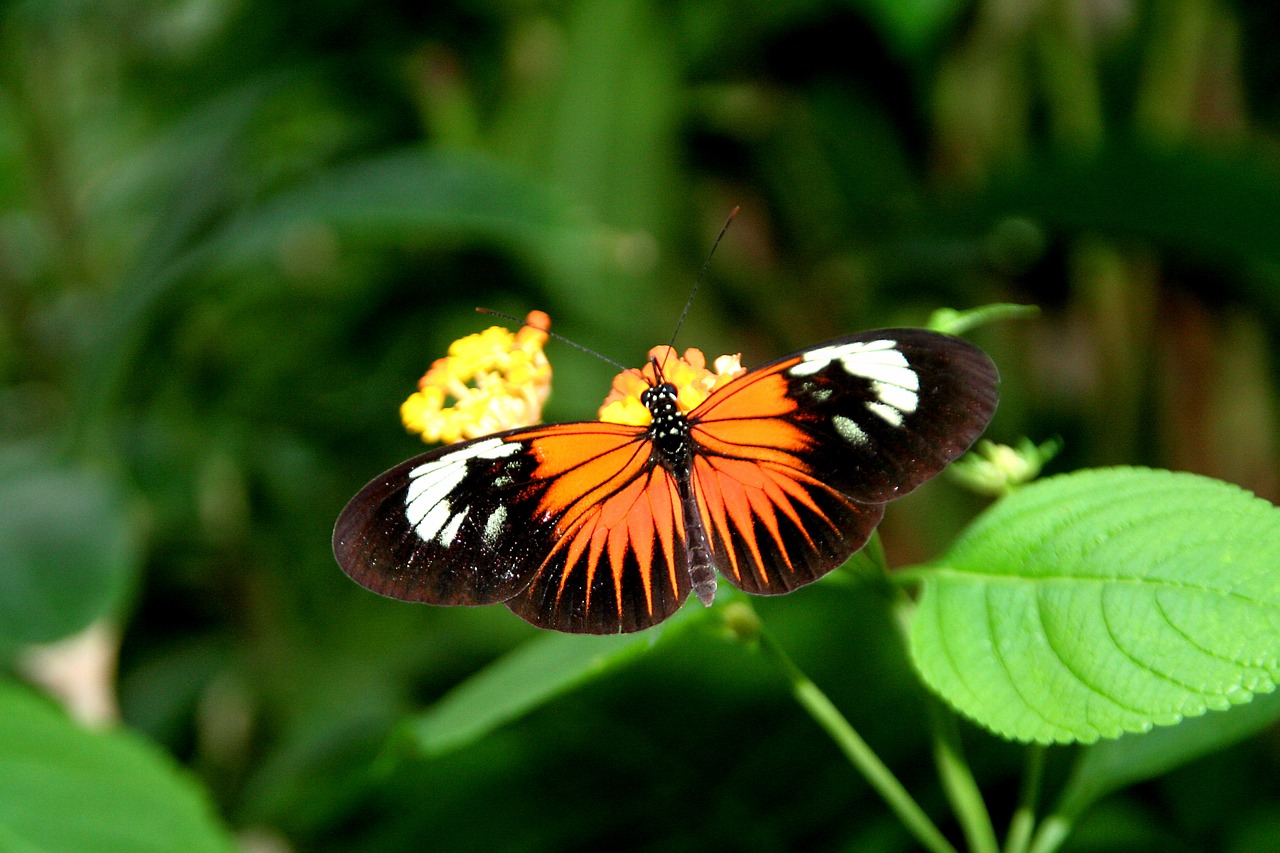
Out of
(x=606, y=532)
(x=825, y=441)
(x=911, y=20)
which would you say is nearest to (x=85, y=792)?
(x=606, y=532)

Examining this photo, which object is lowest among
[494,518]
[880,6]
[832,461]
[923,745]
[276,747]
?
[276,747]

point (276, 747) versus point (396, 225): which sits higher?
point (396, 225)

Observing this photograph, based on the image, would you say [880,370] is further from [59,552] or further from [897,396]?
[59,552]

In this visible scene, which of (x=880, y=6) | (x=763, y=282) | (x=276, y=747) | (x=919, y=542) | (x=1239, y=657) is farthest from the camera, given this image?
(x=763, y=282)

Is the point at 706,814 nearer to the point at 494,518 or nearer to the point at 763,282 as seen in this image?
the point at 494,518

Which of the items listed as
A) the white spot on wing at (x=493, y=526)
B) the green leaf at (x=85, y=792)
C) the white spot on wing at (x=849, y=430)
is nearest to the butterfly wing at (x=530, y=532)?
the white spot on wing at (x=493, y=526)

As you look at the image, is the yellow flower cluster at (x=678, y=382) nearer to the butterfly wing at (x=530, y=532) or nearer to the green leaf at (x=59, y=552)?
the butterfly wing at (x=530, y=532)

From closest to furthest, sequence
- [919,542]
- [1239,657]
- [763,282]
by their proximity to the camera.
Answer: [1239,657] → [919,542] → [763,282]

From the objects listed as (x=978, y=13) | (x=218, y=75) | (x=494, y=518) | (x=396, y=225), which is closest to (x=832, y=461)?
(x=494, y=518)

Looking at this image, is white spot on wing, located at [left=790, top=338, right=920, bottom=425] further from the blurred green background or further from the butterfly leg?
the blurred green background
